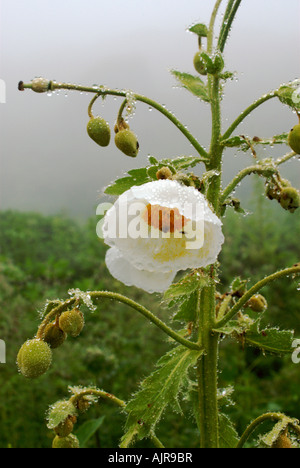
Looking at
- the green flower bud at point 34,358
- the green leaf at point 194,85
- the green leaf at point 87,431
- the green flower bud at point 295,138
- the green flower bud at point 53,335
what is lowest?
the green leaf at point 87,431

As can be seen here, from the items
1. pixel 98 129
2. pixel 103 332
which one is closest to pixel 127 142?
pixel 98 129

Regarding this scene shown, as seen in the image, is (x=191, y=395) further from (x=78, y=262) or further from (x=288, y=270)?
(x=78, y=262)

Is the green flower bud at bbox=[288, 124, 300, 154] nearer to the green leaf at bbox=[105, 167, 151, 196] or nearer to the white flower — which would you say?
the white flower

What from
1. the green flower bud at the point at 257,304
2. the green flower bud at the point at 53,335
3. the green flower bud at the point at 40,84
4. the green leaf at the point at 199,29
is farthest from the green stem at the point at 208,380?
the green leaf at the point at 199,29

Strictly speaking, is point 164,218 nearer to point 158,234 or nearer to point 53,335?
point 158,234

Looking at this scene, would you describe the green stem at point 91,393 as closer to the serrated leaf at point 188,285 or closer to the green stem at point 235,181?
the serrated leaf at point 188,285
